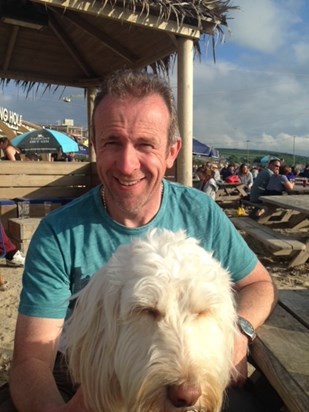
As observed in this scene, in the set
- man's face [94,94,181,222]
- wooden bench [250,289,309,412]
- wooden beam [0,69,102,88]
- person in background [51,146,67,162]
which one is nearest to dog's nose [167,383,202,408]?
wooden bench [250,289,309,412]

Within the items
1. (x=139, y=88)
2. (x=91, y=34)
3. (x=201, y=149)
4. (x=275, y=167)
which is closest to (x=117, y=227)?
(x=139, y=88)

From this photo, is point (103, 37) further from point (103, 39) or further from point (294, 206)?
point (294, 206)

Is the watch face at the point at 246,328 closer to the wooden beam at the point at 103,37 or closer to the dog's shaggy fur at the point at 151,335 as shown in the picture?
the dog's shaggy fur at the point at 151,335

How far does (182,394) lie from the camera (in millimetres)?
1188

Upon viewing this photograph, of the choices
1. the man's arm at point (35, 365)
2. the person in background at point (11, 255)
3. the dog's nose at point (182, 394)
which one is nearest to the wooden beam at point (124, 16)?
the person in background at point (11, 255)

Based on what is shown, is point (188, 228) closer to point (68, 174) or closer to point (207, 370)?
point (207, 370)

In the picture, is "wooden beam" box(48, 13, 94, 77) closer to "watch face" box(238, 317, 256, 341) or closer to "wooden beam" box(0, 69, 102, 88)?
"wooden beam" box(0, 69, 102, 88)

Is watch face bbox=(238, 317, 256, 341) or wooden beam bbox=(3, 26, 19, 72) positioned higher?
wooden beam bbox=(3, 26, 19, 72)

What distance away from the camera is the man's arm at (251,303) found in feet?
5.48

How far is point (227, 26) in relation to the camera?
19.6 feet

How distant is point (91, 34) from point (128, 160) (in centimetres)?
644

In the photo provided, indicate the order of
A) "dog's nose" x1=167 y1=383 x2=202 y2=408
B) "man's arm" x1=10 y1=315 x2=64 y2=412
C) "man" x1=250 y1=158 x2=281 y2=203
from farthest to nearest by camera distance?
"man" x1=250 y1=158 x2=281 y2=203
"man's arm" x1=10 y1=315 x2=64 y2=412
"dog's nose" x1=167 y1=383 x2=202 y2=408

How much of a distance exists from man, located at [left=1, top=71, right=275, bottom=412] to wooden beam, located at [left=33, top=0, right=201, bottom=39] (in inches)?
155

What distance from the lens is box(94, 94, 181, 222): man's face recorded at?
1.79m
